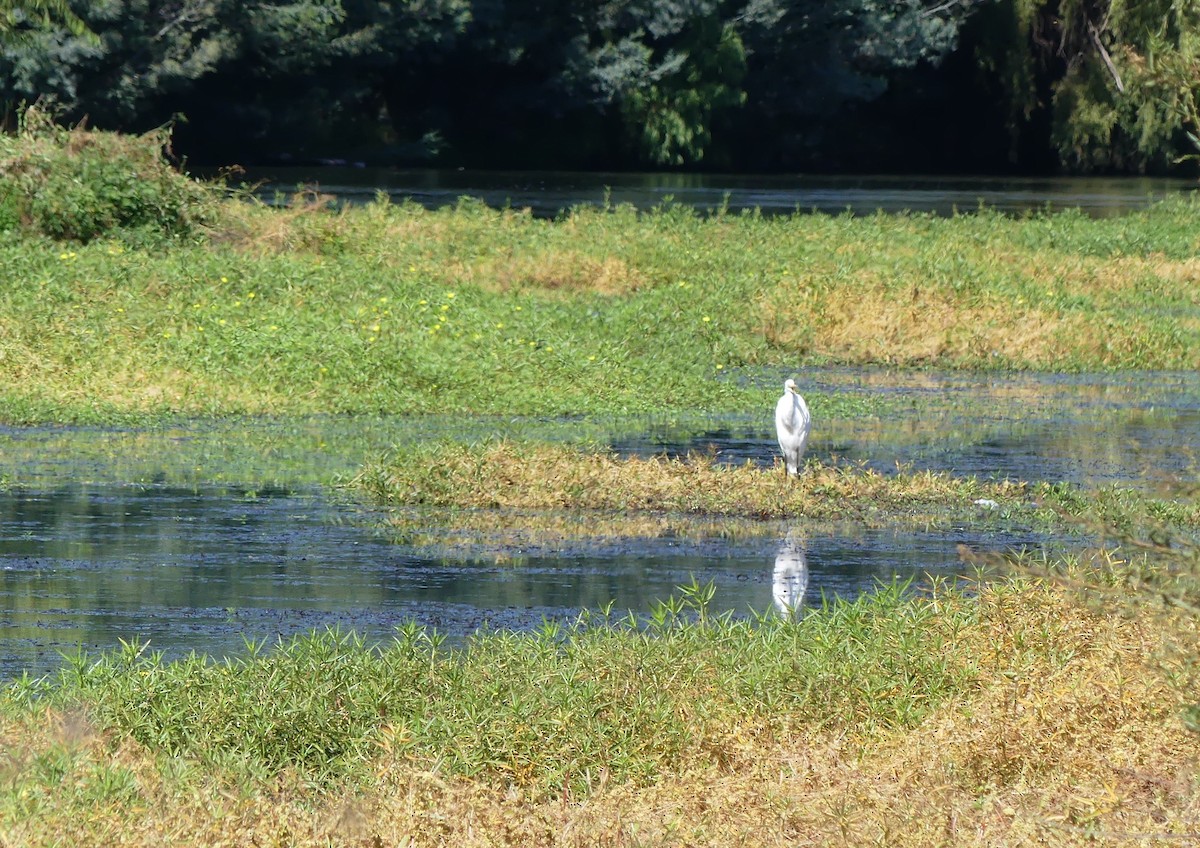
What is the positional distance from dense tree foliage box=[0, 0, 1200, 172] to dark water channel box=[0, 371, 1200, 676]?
31.4 meters

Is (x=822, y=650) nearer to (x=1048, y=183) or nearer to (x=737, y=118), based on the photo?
(x=1048, y=183)

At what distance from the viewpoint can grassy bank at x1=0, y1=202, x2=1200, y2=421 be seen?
1650 cm

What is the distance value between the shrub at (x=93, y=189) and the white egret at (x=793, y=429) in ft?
37.0

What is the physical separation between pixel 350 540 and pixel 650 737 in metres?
4.51

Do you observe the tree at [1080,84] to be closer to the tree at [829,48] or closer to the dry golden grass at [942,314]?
the tree at [829,48]

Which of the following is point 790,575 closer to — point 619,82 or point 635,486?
point 635,486

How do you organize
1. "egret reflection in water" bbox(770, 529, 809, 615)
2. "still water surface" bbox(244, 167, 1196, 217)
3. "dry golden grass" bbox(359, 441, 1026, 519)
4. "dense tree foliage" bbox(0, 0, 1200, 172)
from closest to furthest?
"egret reflection in water" bbox(770, 529, 809, 615), "dry golden grass" bbox(359, 441, 1026, 519), "still water surface" bbox(244, 167, 1196, 217), "dense tree foliage" bbox(0, 0, 1200, 172)

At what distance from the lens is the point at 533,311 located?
20016 mm

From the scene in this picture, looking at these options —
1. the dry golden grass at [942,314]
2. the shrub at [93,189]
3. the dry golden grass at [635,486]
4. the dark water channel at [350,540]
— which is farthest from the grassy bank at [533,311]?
the dry golden grass at [635,486]

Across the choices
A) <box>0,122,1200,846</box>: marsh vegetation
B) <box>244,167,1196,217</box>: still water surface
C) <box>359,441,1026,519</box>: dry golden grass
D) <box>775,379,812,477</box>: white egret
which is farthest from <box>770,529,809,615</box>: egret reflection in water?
<box>244,167,1196,217</box>: still water surface

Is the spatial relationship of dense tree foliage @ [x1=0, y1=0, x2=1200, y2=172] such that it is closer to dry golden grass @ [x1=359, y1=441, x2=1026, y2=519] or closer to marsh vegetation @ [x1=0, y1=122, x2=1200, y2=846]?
marsh vegetation @ [x1=0, y1=122, x2=1200, y2=846]

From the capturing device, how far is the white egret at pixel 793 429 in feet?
41.3

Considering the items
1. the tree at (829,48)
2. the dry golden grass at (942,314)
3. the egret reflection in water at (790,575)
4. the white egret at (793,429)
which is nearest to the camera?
the egret reflection in water at (790,575)

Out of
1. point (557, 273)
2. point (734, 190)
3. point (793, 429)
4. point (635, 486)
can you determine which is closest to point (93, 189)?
point (557, 273)
